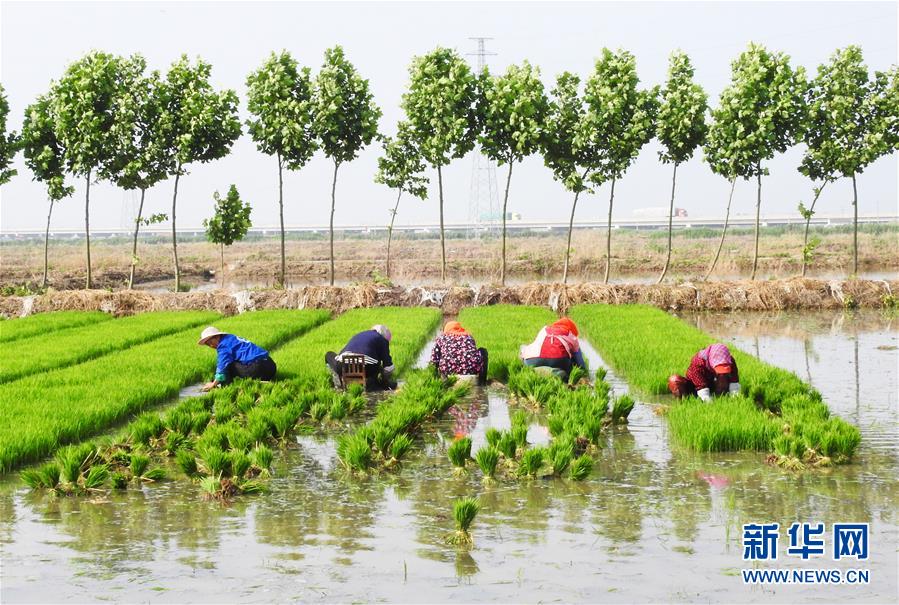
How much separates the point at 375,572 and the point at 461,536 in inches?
31.8

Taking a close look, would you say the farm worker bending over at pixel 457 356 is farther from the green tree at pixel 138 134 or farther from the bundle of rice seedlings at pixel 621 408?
the green tree at pixel 138 134

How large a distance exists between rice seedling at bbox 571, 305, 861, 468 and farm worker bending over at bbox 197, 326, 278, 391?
17.1ft

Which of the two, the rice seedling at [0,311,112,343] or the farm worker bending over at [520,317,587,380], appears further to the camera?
the rice seedling at [0,311,112,343]

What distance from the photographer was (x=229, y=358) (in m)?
14.6

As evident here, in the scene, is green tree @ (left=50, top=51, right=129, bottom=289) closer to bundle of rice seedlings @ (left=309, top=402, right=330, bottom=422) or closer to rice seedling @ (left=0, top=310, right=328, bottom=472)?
rice seedling @ (left=0, top=310, right=328, bottom=472)

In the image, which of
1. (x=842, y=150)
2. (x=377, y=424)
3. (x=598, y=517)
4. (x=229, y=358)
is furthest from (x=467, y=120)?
(x=598, y=517)

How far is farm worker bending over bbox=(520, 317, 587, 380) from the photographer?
14539 millimetres

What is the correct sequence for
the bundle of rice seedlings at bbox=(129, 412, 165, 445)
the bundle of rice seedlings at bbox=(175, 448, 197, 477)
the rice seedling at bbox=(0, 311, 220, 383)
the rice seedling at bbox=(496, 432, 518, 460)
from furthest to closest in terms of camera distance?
the rice seedling at bbox=(0, 311, 220, 383)
the bundle of rice seedlings at bbox=(129, 412, 165, 445)
the rice seedling at bbox=(496, 432, 518, 460)
the bundle of rice seedlings at bbox=(175, 448, 197, 477)

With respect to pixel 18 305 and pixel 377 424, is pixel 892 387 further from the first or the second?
pixel 18 305

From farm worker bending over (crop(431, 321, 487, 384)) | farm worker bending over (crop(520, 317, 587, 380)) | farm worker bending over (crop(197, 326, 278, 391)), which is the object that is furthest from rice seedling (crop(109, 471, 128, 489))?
farm worker bending over (crop(520, 317, 587, 380))

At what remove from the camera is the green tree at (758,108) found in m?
31.5

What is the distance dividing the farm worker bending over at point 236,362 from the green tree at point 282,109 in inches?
675

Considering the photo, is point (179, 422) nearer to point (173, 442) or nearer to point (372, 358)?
point (173, 442)

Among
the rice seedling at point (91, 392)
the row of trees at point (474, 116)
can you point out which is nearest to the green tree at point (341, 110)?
the row of trees at point (474, 116)
